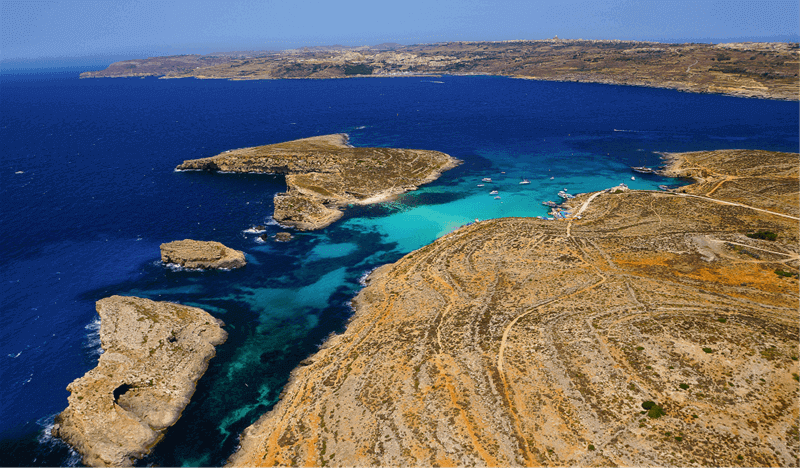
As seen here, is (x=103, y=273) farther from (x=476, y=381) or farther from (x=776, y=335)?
(x=776, y=335)

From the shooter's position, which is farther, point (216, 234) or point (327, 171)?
point (327, 171)

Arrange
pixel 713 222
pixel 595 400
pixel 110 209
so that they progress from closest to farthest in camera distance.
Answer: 1. pixel 595 400
2. pixel 713 222
3. pixel 110 209

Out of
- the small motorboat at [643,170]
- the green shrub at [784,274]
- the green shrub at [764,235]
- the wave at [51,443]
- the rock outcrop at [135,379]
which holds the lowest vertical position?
the wave at [51,443]

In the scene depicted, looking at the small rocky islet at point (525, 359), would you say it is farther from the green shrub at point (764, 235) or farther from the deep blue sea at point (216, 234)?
the deep blue sea at point (216, 234)

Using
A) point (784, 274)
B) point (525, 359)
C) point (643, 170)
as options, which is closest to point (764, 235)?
point (784, 274)

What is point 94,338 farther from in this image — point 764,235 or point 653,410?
point 764,235

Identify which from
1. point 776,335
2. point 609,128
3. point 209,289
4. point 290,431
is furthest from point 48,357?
point 609,128

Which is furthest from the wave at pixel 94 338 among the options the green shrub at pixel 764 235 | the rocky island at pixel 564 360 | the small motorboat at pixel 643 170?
the small motorboat at pixel 643 170
